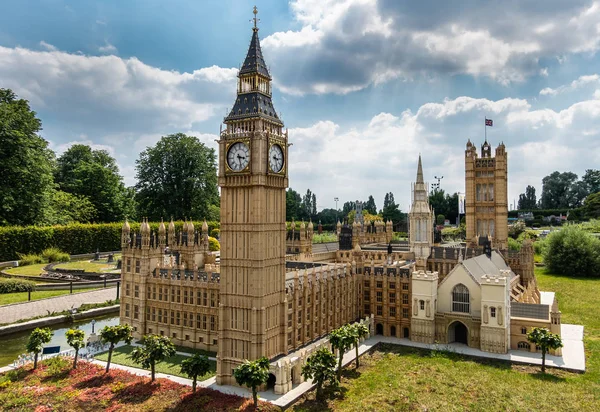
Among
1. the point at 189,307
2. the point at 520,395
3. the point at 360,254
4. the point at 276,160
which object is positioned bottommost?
the point at 520,395

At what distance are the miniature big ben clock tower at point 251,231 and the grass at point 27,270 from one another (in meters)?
53.8

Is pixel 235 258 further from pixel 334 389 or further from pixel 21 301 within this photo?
pixel 21 301

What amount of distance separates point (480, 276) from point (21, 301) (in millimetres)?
→ 60993

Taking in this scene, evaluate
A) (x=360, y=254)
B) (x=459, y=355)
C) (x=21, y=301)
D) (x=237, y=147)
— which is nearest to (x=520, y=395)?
(x=459, y=355)

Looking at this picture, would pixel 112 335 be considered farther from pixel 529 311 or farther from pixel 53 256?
pixel 53 256

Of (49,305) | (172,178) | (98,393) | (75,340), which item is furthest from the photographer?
(172,178)

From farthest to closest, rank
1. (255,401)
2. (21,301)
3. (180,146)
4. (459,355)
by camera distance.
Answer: (180,146)
(21,301)
(459,355)
(255,401)

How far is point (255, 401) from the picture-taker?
32156 millimetres

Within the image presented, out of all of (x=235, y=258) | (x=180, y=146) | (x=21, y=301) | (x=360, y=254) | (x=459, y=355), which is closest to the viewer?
(x=235, y=258)

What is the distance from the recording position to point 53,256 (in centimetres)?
8556

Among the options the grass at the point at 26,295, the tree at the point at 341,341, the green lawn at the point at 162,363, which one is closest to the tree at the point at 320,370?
the tree at the point at 341,341

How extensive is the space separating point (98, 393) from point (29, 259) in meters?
58.4

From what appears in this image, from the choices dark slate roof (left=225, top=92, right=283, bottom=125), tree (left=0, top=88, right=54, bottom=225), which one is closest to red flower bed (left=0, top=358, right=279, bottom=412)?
dark slate roof (left=225, top=92, right=283, bottom=125)

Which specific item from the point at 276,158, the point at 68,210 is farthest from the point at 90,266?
the point at 276,158
